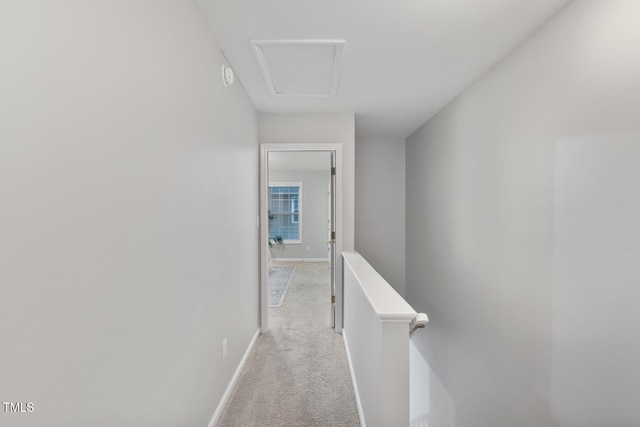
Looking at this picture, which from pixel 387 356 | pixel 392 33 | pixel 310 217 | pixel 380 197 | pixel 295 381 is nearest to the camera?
pixel 387 356

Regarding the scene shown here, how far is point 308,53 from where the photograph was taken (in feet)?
6.43

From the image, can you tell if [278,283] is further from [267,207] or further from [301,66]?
[301,66]

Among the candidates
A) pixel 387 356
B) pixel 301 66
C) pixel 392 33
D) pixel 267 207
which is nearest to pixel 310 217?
pixel 267 207

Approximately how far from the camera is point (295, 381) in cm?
231

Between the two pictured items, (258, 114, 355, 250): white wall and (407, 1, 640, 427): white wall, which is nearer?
(407, 1, 640, 427): white wall

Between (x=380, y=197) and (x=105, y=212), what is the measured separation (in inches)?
159

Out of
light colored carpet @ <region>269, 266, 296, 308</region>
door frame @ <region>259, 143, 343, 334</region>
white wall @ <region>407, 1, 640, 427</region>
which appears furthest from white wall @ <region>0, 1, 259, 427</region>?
light colored carpet @ <region>269, 266, 296, 308</region>

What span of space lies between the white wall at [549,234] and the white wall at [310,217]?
16.5ft

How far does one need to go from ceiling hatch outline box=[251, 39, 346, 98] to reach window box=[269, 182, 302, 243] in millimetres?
5261

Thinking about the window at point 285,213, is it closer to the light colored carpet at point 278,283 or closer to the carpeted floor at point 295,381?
the light colored carpet at point 278,283

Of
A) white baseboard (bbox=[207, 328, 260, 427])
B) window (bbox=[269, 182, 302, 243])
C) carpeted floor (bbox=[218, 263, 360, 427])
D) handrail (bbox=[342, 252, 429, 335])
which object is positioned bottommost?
carpeted floor (bbox=[218, 263, 360, 427])

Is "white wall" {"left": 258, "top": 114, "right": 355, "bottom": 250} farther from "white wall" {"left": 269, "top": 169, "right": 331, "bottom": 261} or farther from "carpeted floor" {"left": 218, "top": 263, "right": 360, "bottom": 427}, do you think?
"white wall" {"left": 269, "top": 169, "right": 331, "bottom": 261}

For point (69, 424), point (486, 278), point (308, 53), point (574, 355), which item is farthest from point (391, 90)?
point (69, 424)

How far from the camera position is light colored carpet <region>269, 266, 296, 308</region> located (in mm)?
4339
